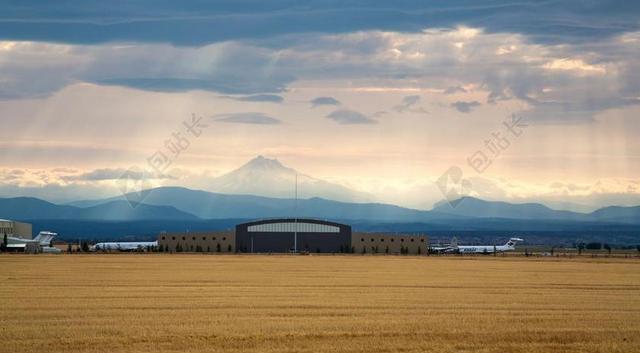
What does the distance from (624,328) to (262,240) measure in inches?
5132

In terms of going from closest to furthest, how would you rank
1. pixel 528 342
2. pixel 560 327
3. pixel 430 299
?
pixel 528 342
pixel 560 327
pixel 430 299

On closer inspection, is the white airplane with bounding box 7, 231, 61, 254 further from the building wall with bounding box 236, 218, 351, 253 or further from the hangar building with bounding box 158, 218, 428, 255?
the building wall with bounding box 236, 218, 351, 253

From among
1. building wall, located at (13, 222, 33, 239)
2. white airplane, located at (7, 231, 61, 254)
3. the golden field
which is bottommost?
the golden field


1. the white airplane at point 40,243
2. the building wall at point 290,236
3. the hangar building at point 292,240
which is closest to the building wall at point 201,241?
the hangar building at point 292,240

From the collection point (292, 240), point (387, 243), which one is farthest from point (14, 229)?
point (387, 243)

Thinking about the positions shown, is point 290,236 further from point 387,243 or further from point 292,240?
point 387,243

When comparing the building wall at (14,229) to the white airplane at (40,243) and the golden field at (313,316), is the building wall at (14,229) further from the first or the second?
the golden field at (313,316)

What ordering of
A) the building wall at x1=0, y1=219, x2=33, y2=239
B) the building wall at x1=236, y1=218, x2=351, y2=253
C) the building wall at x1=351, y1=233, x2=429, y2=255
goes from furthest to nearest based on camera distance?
the building wall at x1=0, y1=219, x2=33, y2=239, the building wall at x1=351, y1=233, x2=429, y2=255, the building wall at x1=236, y1=218, x2=351, y2=253

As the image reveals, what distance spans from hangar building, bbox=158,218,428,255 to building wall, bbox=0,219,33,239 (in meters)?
37.8

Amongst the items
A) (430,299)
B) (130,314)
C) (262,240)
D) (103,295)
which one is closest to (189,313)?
(130,314)

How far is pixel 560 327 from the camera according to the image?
34.8 meters

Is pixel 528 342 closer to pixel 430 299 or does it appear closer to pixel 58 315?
pixel 430 299

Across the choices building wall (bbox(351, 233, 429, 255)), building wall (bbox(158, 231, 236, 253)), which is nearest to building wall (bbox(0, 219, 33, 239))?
building wall (bbox(158, 231, 236, 253))

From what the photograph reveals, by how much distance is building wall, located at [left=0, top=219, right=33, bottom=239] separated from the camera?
182900 mm
